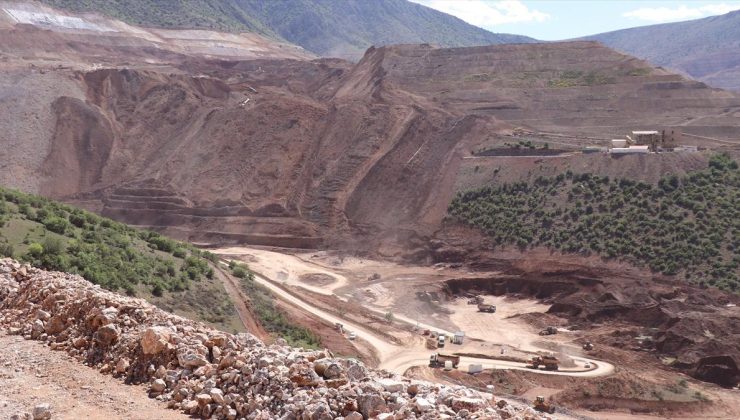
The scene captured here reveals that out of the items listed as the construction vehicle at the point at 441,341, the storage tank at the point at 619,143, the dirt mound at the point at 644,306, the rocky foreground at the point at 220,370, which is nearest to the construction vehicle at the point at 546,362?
the construction vehicle at the point at 441,341

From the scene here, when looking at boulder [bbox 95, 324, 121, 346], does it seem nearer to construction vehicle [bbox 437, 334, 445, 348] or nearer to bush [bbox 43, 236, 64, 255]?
bush [bbox 43, 236, 64, 255]

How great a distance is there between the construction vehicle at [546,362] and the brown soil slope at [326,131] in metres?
22.5

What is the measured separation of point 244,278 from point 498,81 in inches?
1888

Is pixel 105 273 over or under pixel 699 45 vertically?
under

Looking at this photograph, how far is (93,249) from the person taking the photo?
25.4 meters

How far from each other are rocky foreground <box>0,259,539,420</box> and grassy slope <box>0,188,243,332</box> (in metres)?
8.75

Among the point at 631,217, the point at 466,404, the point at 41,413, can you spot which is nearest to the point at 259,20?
the point at 631,217

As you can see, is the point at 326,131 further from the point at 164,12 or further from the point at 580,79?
the point at 164,12

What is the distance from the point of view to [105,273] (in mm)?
23797

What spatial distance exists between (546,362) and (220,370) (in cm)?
2378

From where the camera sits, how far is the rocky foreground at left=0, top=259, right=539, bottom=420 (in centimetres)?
949

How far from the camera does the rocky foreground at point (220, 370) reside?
31.1 feet

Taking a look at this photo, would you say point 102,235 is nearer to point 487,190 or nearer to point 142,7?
point 487,190

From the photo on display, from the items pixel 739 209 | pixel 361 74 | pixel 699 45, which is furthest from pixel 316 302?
pixel 699 45
